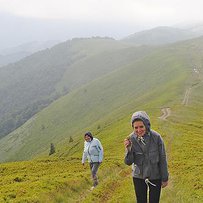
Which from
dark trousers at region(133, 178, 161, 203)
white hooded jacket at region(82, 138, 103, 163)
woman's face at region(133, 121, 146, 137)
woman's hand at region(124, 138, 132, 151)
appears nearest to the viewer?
woman's face at region(133, 121, 146, 137)

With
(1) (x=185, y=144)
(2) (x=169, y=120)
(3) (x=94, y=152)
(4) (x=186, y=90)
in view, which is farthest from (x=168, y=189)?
(4) (x=186, y=90)

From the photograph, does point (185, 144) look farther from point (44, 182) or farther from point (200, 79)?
point (200, 79)

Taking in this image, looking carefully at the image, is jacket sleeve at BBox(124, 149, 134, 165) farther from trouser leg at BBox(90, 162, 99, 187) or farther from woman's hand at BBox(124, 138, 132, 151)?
trouser leg at BBox(90, 162, 99, 187)

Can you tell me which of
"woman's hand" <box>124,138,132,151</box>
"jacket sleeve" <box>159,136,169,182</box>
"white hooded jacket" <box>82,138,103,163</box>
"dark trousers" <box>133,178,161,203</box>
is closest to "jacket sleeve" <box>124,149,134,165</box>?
"woman's hand" <box>124,138,132,151</box>

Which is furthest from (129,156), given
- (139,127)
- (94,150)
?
(94,150)

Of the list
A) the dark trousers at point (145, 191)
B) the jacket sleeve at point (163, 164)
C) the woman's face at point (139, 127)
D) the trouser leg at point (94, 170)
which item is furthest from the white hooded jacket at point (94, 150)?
the woman's face at point (139, 127)

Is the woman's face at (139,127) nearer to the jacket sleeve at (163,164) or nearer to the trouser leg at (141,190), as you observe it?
Result: the jacket sleeve at (163,164)

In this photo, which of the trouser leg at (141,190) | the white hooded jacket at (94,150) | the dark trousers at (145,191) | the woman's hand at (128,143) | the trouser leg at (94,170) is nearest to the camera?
the woman's hand at (128,143)

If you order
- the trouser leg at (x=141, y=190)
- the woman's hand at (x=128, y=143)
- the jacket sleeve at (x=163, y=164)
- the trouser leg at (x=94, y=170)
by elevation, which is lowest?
the trouser leg at (x=94, y=170)

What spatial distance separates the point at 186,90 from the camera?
149000mm

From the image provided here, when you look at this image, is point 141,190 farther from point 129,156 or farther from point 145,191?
point 129,156

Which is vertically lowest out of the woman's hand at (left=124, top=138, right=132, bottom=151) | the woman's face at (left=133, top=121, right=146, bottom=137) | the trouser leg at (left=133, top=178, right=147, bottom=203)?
the trouser leg at (left=133, top=178, right=147, bottom=203)

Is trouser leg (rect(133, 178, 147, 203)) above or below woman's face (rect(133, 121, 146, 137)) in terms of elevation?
below

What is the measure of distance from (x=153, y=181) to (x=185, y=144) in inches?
1520
